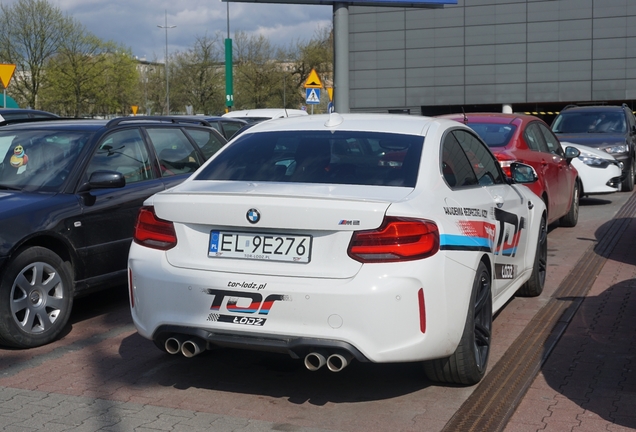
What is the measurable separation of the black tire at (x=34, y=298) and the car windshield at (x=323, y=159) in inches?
59.8

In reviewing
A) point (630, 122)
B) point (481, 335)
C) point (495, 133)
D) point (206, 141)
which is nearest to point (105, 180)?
point (206, 141)

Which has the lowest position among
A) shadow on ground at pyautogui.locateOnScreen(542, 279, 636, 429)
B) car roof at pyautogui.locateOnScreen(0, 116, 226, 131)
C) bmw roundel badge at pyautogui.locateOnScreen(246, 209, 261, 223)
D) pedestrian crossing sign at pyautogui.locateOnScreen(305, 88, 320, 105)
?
shadow on ground at pyautogui.locateOnScreen(542, 279, 636, 429)

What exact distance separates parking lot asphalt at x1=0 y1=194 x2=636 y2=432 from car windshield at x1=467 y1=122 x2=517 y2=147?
364 cm

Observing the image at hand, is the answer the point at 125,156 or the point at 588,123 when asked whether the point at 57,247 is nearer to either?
the point at 125,156

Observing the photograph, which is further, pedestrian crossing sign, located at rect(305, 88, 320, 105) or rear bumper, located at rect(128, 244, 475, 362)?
pedestrian crossing sign, located at rect(305, 88, 320, 105)

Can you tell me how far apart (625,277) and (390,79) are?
1951 inches

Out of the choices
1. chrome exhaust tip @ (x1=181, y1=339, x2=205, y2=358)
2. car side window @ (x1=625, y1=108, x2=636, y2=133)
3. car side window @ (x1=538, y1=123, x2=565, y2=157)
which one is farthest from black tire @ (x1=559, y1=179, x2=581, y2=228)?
chrome exhaust tip @ (x1=181, y1=339, x2=205, y2=358)

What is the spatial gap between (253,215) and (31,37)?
46.6m

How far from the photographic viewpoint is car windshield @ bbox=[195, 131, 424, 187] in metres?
4.70

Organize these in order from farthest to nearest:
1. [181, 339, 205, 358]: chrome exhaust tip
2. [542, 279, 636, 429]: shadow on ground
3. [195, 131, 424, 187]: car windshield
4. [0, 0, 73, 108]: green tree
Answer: [0, 0, 73, 108]: green tree → [195, 131, 424, 187]: car windshield → [542, 279, 636, 429]: shadow on ground → [181, 339, 205, 358]: chrome exhaust tip

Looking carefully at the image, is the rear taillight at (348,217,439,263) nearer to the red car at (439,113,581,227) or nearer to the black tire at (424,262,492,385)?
the black tire at (424,262,492,385)

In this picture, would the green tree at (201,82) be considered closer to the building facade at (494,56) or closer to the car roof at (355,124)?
the building facade at (494,56)

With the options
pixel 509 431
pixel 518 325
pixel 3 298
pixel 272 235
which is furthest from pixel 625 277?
pixel 3 298

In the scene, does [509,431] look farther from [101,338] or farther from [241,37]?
[241,37]
